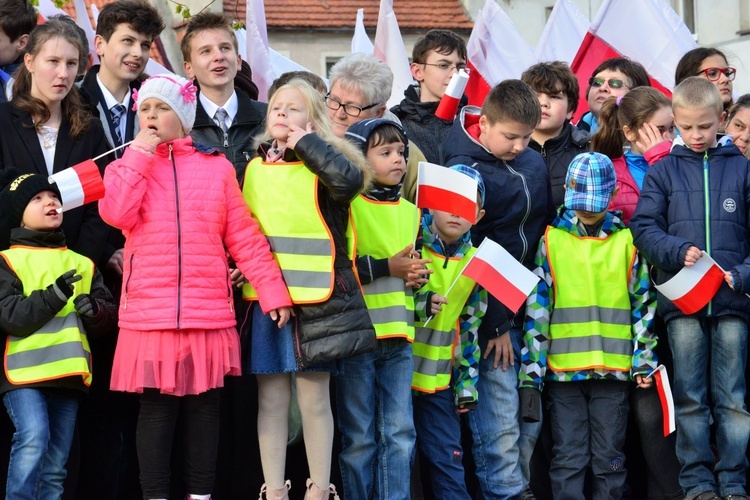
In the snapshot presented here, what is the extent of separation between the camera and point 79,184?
569 centimetres

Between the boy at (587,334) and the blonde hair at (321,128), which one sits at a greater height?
the blonde hair at (321,128)

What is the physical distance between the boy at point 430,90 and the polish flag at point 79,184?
2.44 m

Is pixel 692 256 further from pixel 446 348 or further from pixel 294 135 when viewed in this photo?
pixel 294 135

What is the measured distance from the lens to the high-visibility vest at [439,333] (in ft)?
21.1

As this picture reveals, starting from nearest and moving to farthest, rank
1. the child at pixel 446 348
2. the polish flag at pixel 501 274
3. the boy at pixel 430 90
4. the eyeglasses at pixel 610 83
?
the polish flag at pixel 501 274 → the child at pixel 446 348 → the boy at pixel 430 90 → the eyeglasses at pixel 610 83

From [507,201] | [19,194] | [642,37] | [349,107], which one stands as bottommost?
[507,201]

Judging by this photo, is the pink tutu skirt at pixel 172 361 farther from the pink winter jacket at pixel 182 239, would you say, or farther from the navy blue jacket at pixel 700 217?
the navy blue jacket at pixel 700 217

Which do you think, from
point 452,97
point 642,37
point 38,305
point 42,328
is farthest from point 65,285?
point 642,37

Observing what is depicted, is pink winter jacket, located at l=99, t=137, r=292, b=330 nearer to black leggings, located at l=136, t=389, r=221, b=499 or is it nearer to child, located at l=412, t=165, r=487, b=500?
black leggings, located at l=136, t=389, r=221, b=499

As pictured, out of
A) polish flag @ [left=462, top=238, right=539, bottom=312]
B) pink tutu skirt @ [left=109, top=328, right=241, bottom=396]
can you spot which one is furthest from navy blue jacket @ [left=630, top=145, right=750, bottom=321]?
pink tutu skirt @ [left=109, top=328, right=241, bottom=396]

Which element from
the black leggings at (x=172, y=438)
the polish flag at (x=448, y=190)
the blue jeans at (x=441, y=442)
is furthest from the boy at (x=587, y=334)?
the black leggings at (x=172, y=438)

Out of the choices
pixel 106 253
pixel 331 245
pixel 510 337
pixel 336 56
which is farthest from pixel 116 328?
pixel 336 56

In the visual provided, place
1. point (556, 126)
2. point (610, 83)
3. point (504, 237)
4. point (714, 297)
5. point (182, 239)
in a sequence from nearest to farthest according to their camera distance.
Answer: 1. point (182, 239)
2. point (714, 297)
3. point (504, 237)
4. point (556, 126)
5. point (610, 83)

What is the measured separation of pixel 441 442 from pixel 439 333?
576mm
